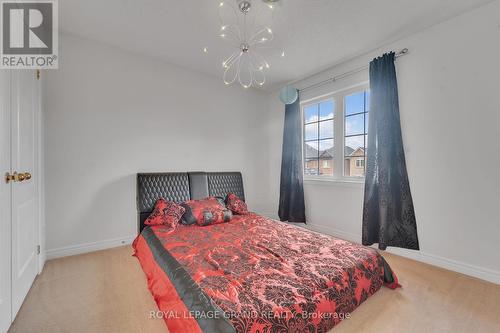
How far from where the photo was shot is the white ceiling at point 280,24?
84.7 inches

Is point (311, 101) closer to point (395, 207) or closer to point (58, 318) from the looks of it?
point (395, 207)

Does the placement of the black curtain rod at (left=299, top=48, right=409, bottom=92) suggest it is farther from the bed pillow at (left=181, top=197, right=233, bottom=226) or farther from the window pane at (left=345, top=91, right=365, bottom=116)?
the bed pillow at (left=181, top=197, right=233, bottom=226)

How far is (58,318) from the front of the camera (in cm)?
159

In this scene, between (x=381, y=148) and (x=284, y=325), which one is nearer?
(x=284, y=325)

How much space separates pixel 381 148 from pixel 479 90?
103 cm

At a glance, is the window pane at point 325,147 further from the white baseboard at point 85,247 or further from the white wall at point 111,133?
the white baseboard at point 85,247

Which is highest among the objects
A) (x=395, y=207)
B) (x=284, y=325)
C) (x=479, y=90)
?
(x=479, y=90)

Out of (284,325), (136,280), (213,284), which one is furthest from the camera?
(136,280)

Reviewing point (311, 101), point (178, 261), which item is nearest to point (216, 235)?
point (178, 261)

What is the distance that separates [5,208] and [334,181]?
366 cm

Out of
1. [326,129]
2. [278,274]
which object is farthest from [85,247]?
[326,129]

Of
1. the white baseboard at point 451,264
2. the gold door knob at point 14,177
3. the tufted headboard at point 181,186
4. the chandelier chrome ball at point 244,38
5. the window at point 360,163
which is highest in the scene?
the chandelier chrome ball at point 244,38

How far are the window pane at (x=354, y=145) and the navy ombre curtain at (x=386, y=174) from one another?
1.07ft
